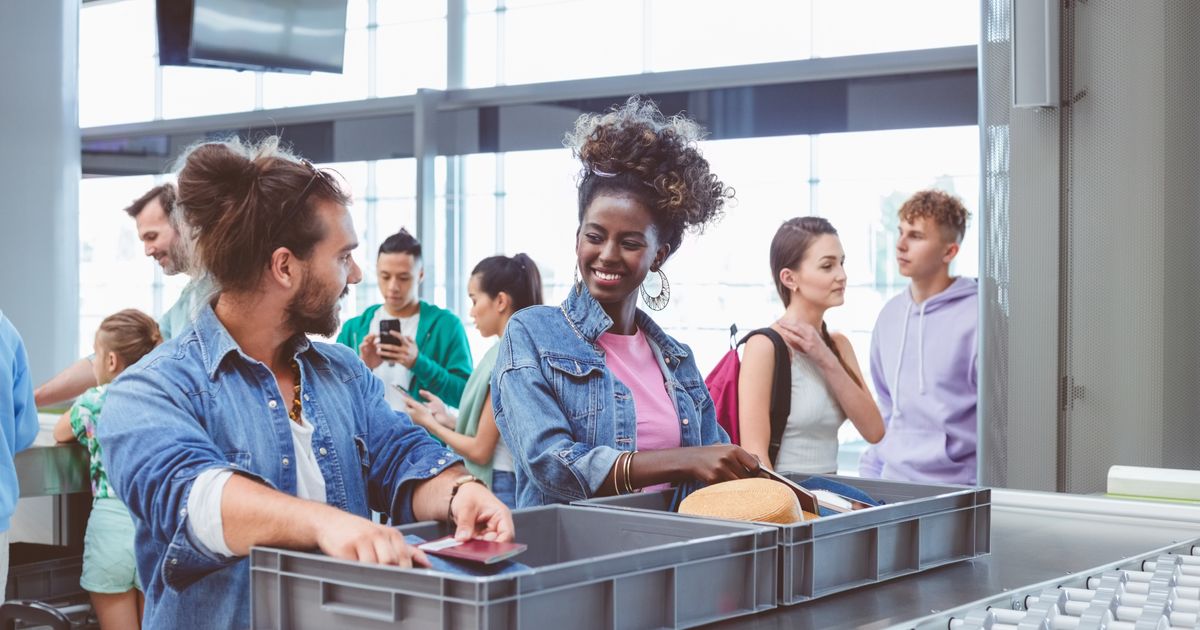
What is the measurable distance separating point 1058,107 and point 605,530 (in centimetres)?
209

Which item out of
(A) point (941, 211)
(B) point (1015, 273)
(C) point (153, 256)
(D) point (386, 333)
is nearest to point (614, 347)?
(B) point (1015, 273)

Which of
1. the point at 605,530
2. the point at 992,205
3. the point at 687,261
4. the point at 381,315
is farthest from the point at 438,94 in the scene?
the point at 605,530

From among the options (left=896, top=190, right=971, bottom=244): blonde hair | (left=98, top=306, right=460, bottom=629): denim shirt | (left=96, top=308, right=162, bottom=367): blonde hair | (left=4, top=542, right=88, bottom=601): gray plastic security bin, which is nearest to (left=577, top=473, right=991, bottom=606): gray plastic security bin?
(left=98, top=306, right=460, bottom=629): denim shirt

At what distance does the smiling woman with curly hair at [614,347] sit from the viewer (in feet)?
6.83

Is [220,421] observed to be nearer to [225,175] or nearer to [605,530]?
[225,175]

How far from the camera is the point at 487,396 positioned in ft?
13.5

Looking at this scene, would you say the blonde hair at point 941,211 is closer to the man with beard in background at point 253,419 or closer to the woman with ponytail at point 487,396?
the woman with ponytail at point 487,396

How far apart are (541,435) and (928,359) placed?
2.20 meters

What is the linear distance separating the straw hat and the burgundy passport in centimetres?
32

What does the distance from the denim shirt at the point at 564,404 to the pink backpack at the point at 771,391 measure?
0.94 meters

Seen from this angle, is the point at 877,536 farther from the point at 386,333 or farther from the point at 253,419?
the point at 386,333

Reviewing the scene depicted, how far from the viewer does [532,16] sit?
33.2 feet

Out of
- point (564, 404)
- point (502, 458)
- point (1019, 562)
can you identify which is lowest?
point (502, 458)

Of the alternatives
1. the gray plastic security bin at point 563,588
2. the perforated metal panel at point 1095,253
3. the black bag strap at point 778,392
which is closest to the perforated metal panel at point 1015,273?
the perforated metal panel at point 1095,253
